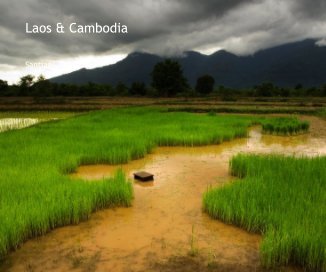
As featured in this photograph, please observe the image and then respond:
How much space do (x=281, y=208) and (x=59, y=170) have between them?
12.5ft

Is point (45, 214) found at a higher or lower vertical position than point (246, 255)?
higher

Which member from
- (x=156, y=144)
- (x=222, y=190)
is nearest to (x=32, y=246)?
(x=222, y=190)

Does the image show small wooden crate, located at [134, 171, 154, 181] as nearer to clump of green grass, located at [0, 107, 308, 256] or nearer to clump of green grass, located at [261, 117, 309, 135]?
clump of green grass, located at [0, 107, 308, 256]

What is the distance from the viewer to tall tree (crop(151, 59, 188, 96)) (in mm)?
41903

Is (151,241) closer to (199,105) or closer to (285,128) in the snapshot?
(285,128)

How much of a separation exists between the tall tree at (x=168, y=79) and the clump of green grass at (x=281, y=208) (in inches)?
1446

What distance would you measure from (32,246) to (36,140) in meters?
5.77

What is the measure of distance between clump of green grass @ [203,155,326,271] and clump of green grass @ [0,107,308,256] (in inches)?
57.1

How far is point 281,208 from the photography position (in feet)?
12.5

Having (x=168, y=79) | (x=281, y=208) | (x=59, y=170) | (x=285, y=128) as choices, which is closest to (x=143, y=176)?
(x=59, y=170)

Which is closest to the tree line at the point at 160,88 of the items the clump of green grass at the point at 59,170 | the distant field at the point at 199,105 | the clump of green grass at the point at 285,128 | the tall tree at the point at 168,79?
the tall tree at the point at 168,79

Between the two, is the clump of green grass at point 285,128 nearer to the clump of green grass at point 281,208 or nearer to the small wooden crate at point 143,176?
the clump of green grass at point 281,208

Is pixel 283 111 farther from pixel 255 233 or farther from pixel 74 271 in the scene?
pixel 74 271

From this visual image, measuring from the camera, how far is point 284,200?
405 cm
